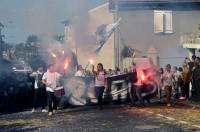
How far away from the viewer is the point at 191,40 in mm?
30062

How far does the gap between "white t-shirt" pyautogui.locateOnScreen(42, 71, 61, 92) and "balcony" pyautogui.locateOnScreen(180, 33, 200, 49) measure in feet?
52.3

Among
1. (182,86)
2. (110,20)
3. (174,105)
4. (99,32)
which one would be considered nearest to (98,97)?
(174,105)

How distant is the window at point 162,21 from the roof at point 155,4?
0.34 m

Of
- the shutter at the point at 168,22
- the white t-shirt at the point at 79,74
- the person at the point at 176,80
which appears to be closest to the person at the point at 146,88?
the person at the point at 176,80

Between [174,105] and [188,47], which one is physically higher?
[188,47]

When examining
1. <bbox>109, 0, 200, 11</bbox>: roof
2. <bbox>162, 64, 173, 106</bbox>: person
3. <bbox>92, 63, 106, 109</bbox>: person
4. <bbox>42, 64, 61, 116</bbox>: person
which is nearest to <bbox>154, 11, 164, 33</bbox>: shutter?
<bbox>109, 0, 200, 11</bbox>: roof

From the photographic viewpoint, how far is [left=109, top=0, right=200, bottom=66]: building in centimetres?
3009

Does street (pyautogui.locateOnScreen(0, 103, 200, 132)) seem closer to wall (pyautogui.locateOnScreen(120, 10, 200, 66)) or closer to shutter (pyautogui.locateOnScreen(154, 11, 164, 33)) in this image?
wall (pyautogui.locateOnScreen(120, 10, 200, 66))

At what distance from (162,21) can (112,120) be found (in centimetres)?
1924

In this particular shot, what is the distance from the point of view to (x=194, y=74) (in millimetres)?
17922

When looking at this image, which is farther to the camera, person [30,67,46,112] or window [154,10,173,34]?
window [154,10,173,34]

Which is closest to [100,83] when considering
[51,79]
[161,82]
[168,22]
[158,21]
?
[51,79]

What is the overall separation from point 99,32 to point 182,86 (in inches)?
215

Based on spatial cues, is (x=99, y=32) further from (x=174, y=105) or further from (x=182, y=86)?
(x=174, y=105)
